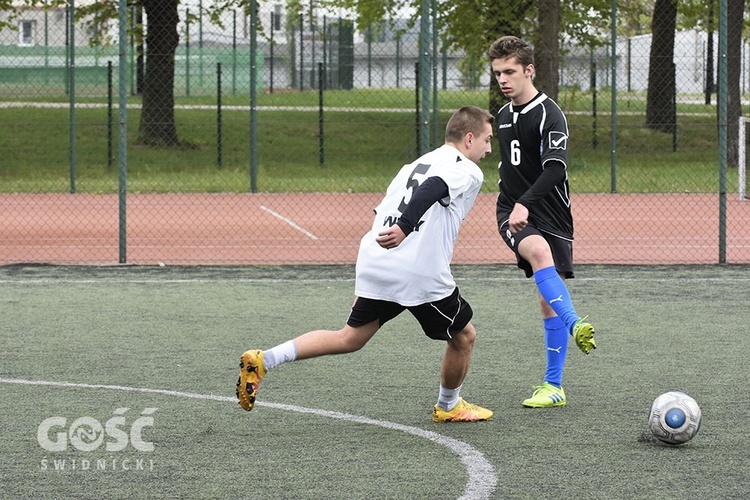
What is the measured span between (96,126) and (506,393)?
20.7 m

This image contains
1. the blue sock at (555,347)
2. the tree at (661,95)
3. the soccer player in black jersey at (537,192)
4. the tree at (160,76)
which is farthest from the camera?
the tree at (661,95)

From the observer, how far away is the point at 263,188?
2148cm

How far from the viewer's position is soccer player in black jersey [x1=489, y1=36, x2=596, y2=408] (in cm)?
646

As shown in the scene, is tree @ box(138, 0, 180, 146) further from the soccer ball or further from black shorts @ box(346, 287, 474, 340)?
the soccer ball

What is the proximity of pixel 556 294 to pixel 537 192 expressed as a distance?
1.69ft

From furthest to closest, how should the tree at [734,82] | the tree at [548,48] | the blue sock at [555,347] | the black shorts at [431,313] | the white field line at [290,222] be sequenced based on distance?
the tree at [734,82] < the tree at [548,48] < the white field line at [290,222] < the blue sock at [555,347] < the black shorts at [431,313]

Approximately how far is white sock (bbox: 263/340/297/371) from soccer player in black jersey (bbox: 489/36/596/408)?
51.5 inches

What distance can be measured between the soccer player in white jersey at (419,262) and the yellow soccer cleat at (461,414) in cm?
25

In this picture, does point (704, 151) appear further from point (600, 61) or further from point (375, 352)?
point (375, 352)

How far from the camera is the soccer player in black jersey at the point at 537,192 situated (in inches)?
254

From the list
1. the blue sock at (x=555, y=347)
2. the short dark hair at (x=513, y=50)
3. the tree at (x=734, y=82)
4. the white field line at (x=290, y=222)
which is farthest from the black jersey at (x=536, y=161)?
the tree at (x=734, y=82)

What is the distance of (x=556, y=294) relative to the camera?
6.39 meters

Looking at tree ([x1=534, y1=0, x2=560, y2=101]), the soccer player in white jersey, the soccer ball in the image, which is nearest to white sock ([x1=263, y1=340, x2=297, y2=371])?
the soccer player in white jersey

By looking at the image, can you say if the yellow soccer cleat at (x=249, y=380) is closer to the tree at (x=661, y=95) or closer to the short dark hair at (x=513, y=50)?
the short dark hair at (x=513, y=50)
